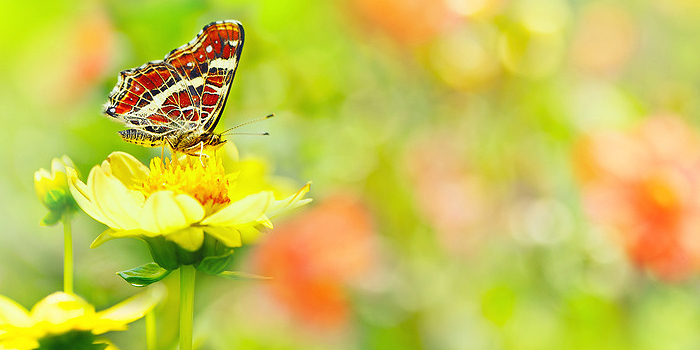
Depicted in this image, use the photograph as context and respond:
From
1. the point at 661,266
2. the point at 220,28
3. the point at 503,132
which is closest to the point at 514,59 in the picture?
the point at 503,132

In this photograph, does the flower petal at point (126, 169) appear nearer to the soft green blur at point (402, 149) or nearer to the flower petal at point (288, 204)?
the flower petal at point (288, 204)

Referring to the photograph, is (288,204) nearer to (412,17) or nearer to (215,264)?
(215,264)

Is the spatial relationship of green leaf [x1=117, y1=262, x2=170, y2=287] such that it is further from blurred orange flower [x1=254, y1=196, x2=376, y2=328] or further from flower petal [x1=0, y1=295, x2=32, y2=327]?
blurred orange flower [x1=254, y1=196, x2=376, y2=328]

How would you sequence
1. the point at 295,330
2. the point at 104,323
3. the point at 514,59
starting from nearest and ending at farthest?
1. the point at 104,323
2. the point at 295,330
3. the point at 514,59

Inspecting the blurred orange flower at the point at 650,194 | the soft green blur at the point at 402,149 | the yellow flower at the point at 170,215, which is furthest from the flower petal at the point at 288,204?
the blurred orange flower at the point at 650,194

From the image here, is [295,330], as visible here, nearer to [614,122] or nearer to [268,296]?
[268,296]

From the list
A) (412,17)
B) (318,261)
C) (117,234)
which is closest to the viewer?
(117,234)

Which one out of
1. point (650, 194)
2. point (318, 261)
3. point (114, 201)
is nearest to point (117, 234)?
point (114, 201)
